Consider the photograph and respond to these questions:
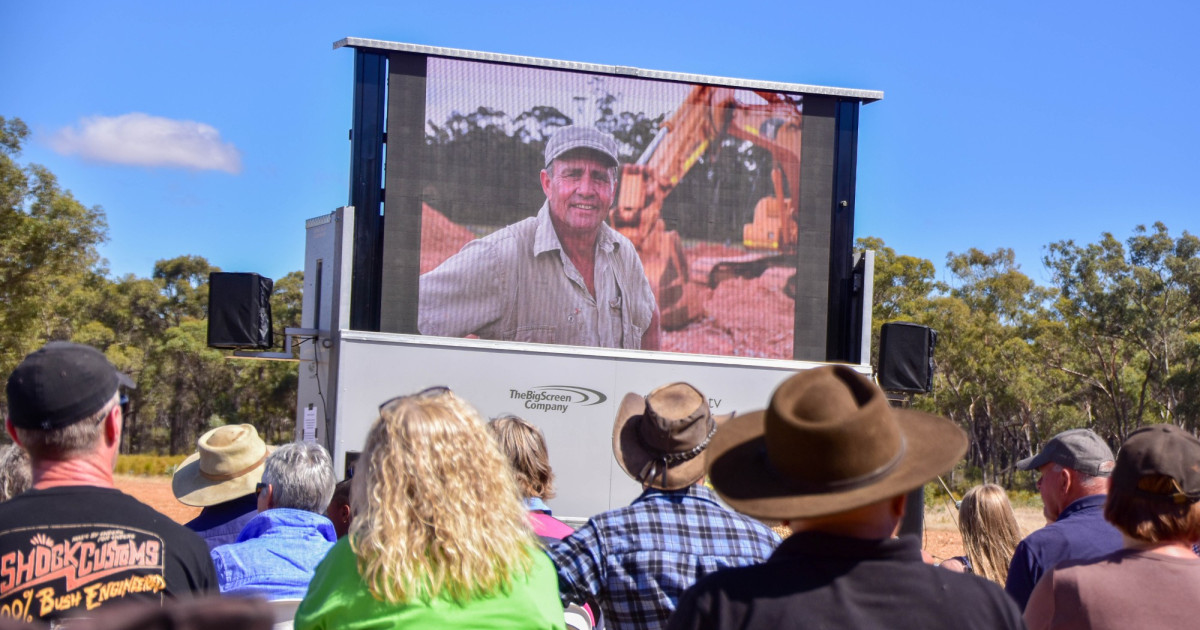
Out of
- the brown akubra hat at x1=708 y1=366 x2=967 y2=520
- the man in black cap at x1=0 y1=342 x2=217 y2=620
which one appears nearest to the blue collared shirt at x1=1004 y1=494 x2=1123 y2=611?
the brown akubra hat at x1=708 y1=366 x2=967 y2=520

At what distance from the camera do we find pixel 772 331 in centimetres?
869

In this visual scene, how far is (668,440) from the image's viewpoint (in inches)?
114

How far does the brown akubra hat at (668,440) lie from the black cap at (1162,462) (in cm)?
103

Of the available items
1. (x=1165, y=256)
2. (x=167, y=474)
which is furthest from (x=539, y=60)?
(x=1165, y=256)

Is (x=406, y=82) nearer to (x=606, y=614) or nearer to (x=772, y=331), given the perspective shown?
(x=772, y=331)

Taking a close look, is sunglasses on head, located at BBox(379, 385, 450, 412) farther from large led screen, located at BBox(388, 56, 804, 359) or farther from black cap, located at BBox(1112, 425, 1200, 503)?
large led screen, located at BBox(388, 56, 804, 359)

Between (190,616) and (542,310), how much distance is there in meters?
7.38

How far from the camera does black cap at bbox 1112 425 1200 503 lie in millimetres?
2520

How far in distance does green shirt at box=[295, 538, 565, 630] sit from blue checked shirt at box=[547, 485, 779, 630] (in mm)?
455

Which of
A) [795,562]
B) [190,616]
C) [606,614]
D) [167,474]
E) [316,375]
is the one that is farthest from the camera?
[167,474]

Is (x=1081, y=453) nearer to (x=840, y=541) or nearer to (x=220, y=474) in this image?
(x=840, y=541)

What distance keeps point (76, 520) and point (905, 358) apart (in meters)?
7.69

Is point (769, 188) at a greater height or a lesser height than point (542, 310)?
greater

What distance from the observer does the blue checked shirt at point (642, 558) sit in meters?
2.70
